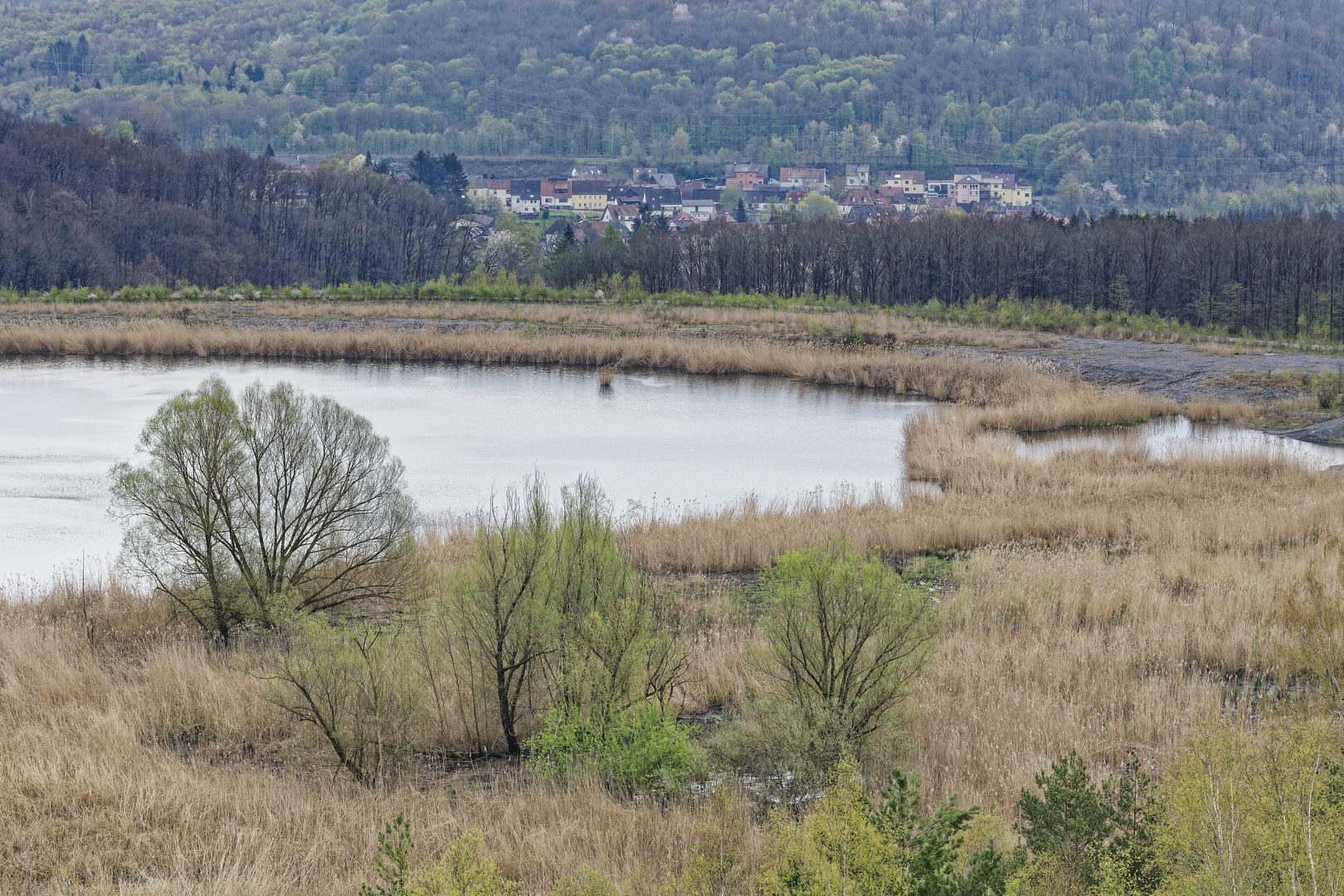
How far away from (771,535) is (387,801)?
332 inches

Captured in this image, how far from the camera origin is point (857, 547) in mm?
13758

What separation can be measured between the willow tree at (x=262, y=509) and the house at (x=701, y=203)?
454 ft

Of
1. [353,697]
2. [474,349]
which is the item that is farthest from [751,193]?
[353,697]

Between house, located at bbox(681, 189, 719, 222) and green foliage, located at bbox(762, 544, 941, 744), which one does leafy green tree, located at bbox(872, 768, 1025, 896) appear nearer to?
green foliage, located at bbox(762, 544, 941, 744)

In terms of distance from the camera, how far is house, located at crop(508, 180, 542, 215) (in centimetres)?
15862

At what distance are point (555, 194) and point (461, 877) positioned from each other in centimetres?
16391

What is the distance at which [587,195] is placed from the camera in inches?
6265

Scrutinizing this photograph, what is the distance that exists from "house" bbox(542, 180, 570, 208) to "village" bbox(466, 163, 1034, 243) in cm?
12

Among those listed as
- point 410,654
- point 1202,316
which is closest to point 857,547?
point 410,654

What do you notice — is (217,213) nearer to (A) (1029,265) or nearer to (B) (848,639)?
(A) (1029,265)

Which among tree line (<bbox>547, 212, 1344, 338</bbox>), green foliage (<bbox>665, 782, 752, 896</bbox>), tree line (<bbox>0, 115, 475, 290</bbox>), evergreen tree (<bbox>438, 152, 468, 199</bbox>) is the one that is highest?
evergreen tree (<bbox>438, 152, 468, 199</bbox>)

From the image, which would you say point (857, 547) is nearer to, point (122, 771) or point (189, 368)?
point (122, 771)

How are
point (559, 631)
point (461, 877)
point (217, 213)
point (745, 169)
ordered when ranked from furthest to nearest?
point (745, 169) → point (217, 213) → point (559, 631) → point (461, 877)

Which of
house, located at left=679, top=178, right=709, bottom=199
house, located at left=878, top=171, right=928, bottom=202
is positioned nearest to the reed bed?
house, located at left=679, top=178, right=709, bottom=199
